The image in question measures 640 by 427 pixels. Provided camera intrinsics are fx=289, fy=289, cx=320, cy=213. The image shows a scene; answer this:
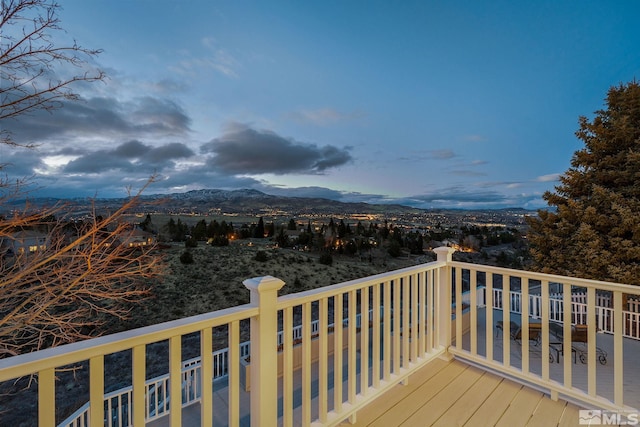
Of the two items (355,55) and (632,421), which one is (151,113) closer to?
(355,55)

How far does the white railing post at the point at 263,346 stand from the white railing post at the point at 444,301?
1.89 meters

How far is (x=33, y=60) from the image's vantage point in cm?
289

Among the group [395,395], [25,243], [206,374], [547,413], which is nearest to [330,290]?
[206,374]

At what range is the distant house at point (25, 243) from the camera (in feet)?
10.7

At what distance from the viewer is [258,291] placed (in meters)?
1.40

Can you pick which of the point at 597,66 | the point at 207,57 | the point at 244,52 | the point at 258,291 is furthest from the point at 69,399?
the point at 597,66

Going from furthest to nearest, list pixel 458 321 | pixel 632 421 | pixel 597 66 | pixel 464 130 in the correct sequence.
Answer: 1. pixel 464 130
2. pixel 597 66
3. pixel 458 321
4. pixel 632 421

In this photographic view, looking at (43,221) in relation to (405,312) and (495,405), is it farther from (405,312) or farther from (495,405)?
(495,405)

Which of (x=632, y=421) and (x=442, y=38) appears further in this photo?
(x=442, y=38)

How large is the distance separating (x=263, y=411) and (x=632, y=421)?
2.35 metres

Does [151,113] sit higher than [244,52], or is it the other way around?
[244,52]

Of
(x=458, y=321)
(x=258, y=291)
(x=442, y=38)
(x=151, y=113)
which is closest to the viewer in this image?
(x=258, y=291)

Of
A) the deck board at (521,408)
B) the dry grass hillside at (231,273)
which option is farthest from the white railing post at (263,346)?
the dry grass hillside at (231,273)

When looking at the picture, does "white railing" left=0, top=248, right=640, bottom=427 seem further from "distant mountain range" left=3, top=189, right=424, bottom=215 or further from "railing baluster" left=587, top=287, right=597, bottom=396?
"distant mountain range" left=3, top=189, right=424, bottom=215
